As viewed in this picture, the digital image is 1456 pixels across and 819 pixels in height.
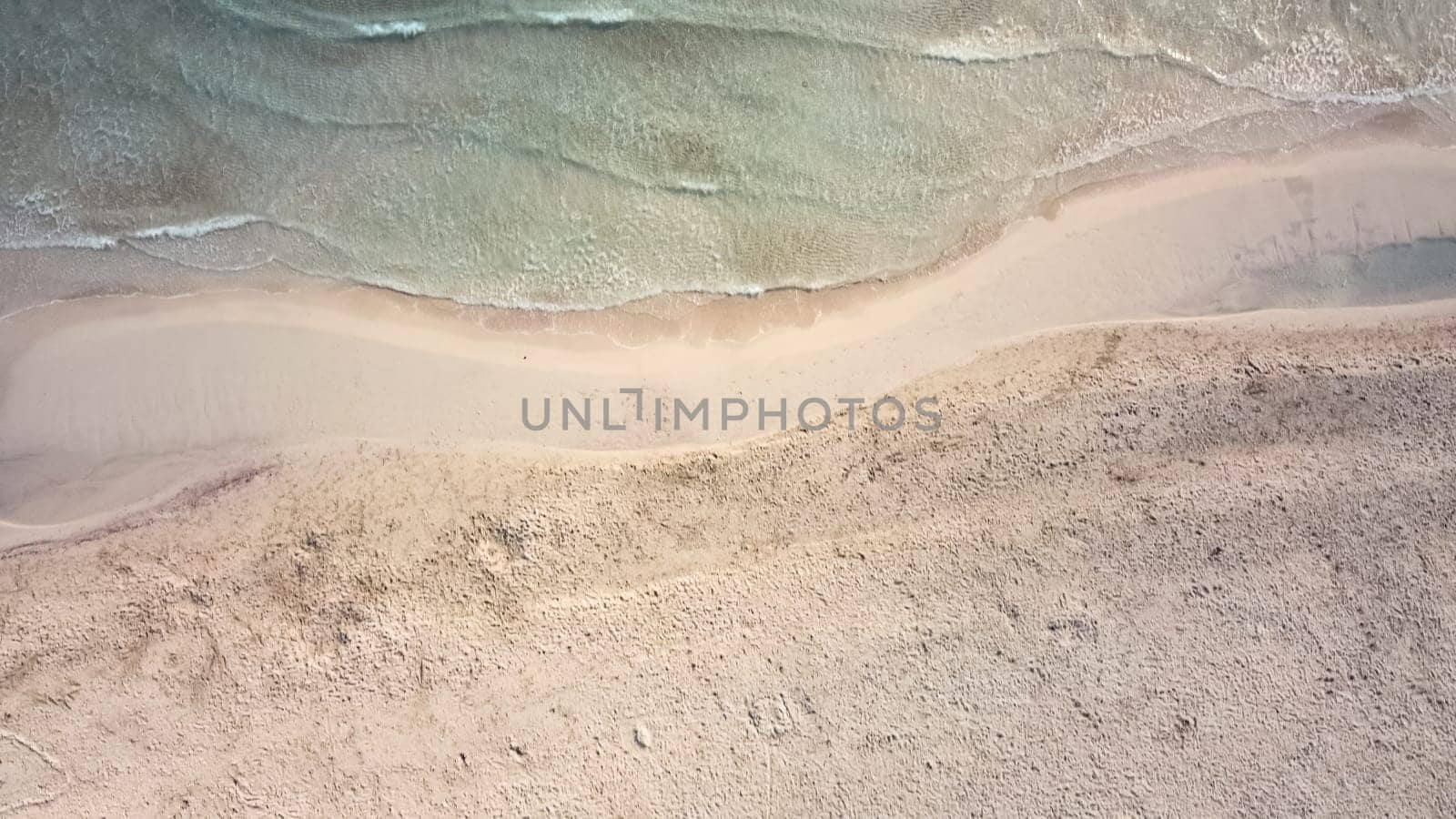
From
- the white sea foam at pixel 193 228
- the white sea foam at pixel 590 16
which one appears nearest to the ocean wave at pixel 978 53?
the white sea foam at pixel 590 16

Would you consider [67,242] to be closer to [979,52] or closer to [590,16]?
[590,16]

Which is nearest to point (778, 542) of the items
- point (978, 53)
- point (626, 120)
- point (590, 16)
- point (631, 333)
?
point (631, 333)

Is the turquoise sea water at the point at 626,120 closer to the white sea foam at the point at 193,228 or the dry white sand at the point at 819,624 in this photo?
the white sea foam at the point at 193,228

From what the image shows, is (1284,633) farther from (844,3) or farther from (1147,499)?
(844,3)

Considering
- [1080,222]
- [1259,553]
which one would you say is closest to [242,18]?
[1080,222]

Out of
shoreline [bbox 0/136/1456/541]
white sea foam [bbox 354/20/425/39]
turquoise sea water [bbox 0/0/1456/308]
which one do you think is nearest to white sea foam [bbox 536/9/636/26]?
turquoise sea water [bbox 0/0/1456/308]
